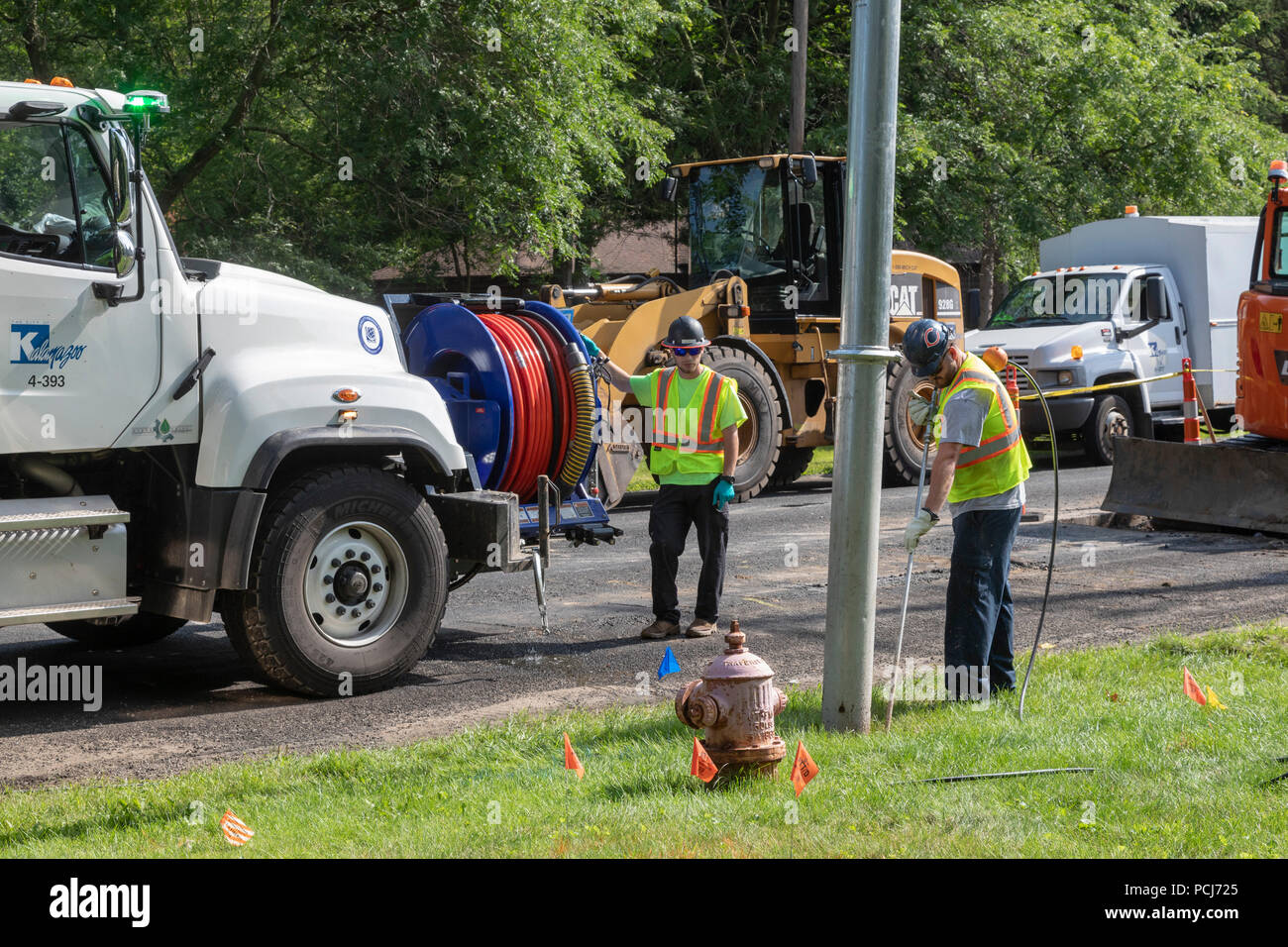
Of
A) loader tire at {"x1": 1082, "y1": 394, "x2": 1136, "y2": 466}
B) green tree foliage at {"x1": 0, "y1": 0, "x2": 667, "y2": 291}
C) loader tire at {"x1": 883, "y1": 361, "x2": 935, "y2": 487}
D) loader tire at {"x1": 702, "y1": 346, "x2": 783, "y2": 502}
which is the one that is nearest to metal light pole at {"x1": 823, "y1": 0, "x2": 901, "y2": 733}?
loader tire at {"x1": 702, "y1": 346, "x2": 783, "y2": 502}

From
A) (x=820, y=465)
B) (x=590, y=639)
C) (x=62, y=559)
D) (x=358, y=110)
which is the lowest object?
(x=590, y=639)

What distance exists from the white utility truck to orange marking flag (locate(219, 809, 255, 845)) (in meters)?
2.07

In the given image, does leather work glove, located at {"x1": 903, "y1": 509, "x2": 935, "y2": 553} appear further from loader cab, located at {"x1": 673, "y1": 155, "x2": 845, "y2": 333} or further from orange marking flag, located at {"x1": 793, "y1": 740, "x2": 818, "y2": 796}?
loader cab, located at {"x1": 673, "y1": 155, "x2": 845, "y2": 333}

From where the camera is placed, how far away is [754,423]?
15.3m

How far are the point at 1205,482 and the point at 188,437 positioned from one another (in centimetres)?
900

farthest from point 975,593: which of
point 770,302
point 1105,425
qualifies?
point 1105,425

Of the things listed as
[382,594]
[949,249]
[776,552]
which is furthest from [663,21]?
[382,594]

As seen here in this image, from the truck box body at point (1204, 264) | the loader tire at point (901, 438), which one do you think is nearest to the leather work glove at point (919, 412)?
the loader tire at point (901, 438)

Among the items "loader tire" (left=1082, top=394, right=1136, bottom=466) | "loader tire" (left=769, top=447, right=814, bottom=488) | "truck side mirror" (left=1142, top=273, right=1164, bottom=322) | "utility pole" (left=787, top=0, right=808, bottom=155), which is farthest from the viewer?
"utility pole" (left=787, top=0, right=808, bottom=155)

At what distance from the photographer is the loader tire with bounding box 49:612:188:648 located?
8.43m

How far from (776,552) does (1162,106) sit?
53.4ft

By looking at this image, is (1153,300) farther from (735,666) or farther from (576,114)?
(735,666)

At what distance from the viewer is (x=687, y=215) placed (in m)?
17.0

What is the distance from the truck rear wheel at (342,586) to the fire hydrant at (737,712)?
2.42m
